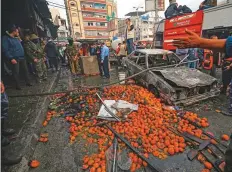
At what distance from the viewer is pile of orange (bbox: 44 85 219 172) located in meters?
2.63

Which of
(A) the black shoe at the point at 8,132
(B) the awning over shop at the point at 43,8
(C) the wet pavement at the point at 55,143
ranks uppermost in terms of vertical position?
(B) the awning over shop at the point at 43,8

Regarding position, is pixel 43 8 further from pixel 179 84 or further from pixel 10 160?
pixel 10 160

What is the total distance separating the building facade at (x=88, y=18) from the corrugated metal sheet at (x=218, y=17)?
139 ft

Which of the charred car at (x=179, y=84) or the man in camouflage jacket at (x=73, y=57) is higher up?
the man in camouflage jacket at (x=73, y=57)

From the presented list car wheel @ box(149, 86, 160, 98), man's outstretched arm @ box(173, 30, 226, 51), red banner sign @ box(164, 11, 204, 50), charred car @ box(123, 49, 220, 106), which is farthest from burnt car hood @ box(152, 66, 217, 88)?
red banner sign @ box(164, 11, 204, 50)

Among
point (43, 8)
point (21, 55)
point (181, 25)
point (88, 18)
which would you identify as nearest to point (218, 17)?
point (181, 25)

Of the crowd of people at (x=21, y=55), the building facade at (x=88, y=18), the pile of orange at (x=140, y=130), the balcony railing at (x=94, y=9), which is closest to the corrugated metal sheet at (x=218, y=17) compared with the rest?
the pile of orange at (x=140, y=130)

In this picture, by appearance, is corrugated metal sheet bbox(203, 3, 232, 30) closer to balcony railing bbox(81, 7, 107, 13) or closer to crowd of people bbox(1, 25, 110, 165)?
crowd of people bbox(1, 25, 110, 165)

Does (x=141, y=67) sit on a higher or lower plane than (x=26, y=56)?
lower

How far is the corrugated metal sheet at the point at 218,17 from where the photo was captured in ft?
23.0

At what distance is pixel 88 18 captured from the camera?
1922 inches

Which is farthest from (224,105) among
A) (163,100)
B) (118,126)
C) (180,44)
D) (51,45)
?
(51,45)

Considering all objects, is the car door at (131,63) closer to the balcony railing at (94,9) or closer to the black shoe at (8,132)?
the black shoe at (8,132)

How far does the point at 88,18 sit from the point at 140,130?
52368 mm
